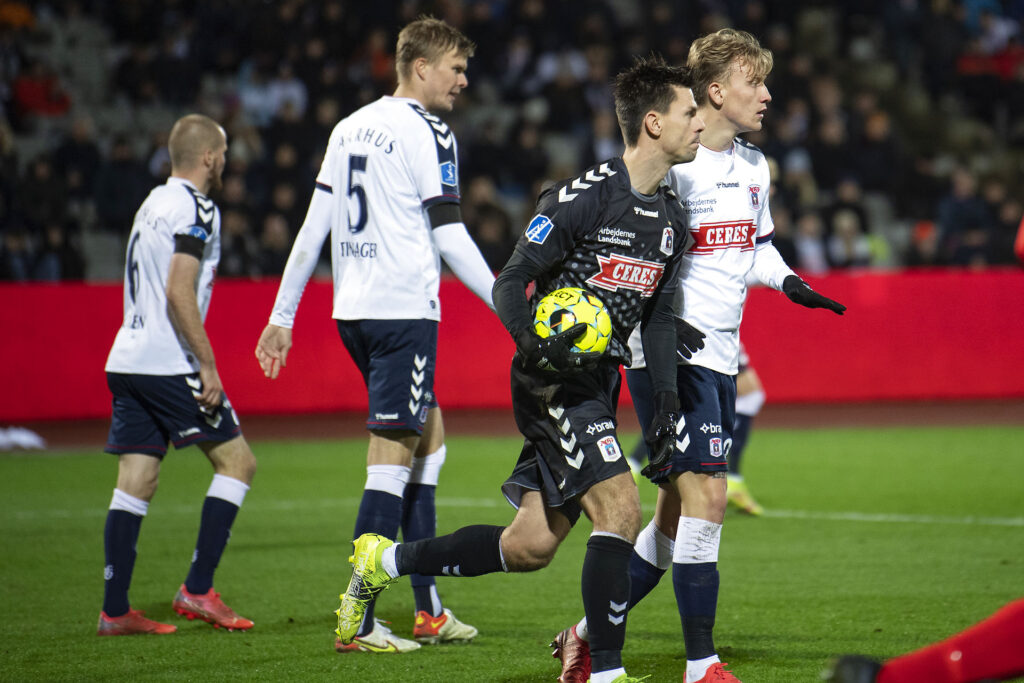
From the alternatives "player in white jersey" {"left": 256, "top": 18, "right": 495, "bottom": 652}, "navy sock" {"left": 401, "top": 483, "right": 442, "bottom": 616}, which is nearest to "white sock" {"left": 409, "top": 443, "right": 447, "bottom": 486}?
"navy sock" {"left": 401, "top": 483, "right": 442, "bottom": 616}

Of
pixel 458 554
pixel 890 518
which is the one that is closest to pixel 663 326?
pixel 458 554

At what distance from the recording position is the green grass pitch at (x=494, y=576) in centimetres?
496

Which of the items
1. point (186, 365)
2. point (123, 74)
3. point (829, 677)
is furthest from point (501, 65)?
point (829, 677)

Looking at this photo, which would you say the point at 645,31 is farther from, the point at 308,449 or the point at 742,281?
the point at 742,281

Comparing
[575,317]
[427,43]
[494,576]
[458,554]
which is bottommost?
[494,576]

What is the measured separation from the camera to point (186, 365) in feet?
18.7

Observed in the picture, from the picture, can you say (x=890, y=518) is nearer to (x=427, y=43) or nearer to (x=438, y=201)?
(x=438, y=201)

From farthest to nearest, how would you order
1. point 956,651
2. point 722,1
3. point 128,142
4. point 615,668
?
point 722,1, point 128,142, point 615,668, point 956,651

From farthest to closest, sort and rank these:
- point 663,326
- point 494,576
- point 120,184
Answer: point 120,184, point 494,576, point 663,326

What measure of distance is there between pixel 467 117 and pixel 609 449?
14.7m

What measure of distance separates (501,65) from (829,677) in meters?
16.3

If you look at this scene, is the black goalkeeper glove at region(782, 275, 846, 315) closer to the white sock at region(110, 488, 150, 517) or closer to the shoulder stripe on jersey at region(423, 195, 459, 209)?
the shoulder stripe on jersey at region(423, 195, 459, 209)

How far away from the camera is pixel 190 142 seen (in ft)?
19.0

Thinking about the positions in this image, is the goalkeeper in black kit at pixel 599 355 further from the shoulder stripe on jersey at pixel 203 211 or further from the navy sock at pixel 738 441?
the navy sock at pixel 738 441
